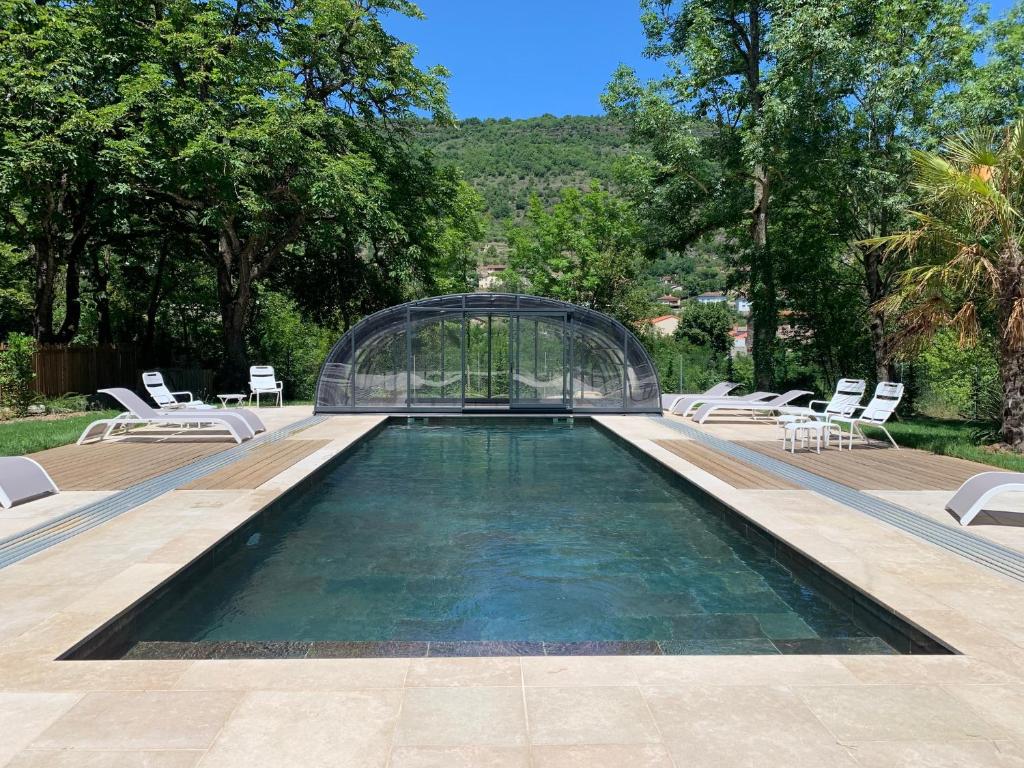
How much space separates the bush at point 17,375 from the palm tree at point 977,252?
13740 mm

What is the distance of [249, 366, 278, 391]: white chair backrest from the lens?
13773 mm

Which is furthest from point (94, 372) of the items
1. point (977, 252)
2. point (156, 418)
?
point (977, 252)

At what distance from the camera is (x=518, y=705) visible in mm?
2371

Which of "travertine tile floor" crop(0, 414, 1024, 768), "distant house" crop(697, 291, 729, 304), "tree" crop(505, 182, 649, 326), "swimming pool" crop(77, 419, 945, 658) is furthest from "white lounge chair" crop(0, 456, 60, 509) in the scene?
"tree" crop(505, 182, 649, 326)

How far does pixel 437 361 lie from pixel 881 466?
8.33 meters

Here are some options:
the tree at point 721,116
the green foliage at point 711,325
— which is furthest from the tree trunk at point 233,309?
the green foliage at point 711,325

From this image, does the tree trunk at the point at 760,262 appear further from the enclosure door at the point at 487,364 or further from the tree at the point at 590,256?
the tree at the point at 590,256

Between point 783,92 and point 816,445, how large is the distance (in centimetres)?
838

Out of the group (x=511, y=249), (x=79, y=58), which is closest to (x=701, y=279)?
(x=511, y=249)

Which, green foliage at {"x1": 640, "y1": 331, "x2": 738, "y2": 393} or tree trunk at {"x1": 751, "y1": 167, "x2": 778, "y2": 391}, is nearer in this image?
tree trunk at {"x1": 751, "y1": 167, "x2": 778, "y2": 391}

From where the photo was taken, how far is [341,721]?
226cm

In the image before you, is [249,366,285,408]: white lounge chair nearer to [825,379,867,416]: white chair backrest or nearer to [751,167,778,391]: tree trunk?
[825,379,867,416]: white chair backrest

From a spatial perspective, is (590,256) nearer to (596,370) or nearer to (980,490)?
(596,370)

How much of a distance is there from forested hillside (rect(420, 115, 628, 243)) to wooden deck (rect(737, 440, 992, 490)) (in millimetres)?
44029
